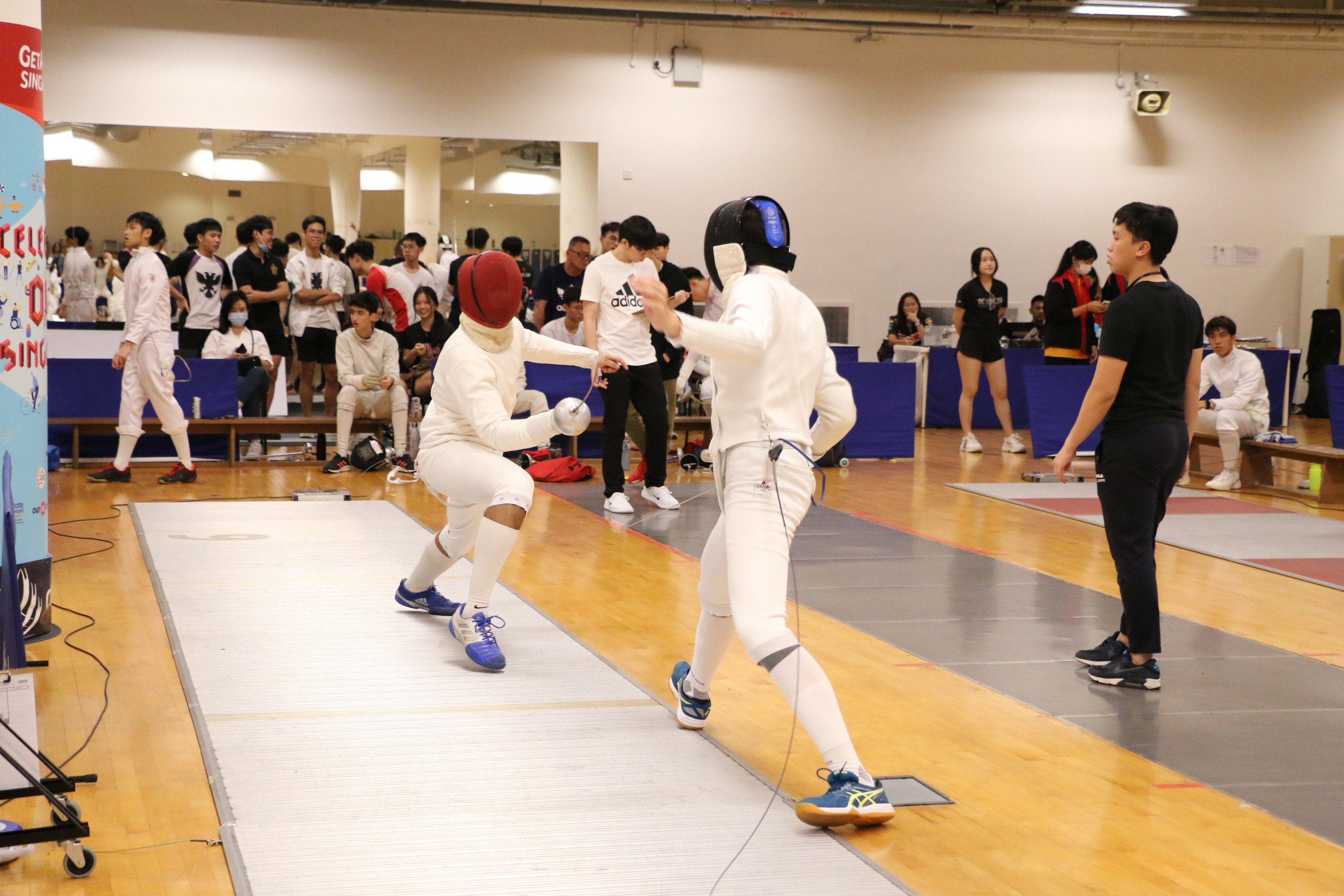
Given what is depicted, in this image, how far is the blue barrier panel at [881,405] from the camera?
9586mm

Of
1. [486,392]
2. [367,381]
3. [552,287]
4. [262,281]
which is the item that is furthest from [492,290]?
[262,281]

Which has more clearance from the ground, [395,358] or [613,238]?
[613,238]

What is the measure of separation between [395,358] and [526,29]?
4.62 m

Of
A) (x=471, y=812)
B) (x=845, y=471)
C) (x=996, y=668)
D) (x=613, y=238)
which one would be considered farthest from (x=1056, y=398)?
(x=471, y=812)

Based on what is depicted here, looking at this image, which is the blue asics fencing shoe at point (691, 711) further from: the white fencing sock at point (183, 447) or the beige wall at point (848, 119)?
the beige wall at point (848, 119)

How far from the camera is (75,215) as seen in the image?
1048 centimetres

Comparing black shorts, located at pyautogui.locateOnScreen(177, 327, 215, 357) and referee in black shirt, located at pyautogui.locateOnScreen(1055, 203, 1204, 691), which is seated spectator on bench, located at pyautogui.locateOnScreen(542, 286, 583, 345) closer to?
black shorts, located at pyautogui.locateOnScreen(177, 327, 215, 357)

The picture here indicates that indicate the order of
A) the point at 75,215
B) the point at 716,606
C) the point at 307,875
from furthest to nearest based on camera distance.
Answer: the point at 75,215 < the point at 716,606 < the point at 307,875

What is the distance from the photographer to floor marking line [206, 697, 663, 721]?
10.9 feet

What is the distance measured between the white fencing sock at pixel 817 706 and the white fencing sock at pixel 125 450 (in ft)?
19.6

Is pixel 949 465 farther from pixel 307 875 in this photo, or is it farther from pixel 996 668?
pixel 307 875

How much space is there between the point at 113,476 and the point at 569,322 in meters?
3.21

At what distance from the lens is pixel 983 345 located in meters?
9.88

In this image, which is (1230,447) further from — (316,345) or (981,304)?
(316,345)
